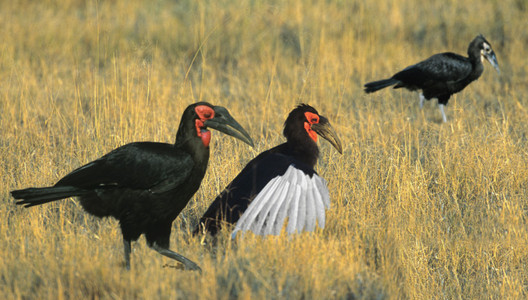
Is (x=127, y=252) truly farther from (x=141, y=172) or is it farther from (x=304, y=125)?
(x=304, y=125)

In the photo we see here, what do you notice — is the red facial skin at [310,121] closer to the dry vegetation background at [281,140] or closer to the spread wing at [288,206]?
the dry vegetation background at [281,140]

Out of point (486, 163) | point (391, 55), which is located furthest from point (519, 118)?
point (391, 55)

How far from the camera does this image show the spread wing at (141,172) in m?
3.53

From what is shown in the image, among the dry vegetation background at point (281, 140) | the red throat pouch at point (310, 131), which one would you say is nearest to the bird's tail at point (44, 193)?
the dry vegetation background at point (281, 140)

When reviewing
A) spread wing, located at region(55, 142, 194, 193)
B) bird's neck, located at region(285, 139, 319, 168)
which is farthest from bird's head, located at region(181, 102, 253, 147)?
bird's neck, located at region(285, 139, 319, 168)

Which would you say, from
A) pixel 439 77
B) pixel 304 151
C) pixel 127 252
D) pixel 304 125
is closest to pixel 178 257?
pixel 127 252

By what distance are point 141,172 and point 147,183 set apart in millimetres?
69

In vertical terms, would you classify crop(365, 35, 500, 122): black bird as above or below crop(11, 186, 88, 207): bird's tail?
above

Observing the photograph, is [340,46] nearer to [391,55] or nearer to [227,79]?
[391,55]

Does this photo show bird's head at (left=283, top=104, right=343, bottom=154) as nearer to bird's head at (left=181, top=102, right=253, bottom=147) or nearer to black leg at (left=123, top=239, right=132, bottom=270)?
bird's head at (left=181, top=102, right=253, bottom=147)

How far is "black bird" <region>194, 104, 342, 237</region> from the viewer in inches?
145

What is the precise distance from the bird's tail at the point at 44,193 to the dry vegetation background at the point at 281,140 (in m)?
0.27

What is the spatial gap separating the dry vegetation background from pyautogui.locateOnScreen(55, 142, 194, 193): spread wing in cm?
37

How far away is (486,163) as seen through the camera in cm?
523
